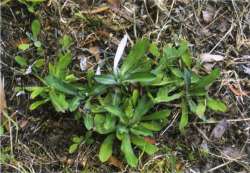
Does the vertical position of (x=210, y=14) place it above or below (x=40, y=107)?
above

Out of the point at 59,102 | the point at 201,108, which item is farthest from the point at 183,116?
the point at 59,102

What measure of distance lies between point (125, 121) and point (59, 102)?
0.96 ft

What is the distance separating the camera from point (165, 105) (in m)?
2.48

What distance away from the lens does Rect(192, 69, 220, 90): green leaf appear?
2.43 metres

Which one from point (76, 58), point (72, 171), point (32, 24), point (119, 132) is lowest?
point (72, 171)

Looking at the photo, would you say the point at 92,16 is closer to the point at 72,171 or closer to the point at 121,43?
the point at 121,43

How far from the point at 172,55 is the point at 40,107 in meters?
0.63

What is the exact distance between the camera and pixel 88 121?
7.82ft

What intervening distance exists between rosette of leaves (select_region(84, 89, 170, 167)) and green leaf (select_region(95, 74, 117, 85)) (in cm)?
6

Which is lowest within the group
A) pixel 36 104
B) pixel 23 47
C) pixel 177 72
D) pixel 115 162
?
pixel 115 162

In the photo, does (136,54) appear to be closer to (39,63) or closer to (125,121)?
(125,121)

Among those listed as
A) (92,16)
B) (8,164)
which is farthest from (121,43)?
(8,164)

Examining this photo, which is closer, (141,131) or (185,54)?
(141,131)

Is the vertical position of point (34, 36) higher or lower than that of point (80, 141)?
higher
